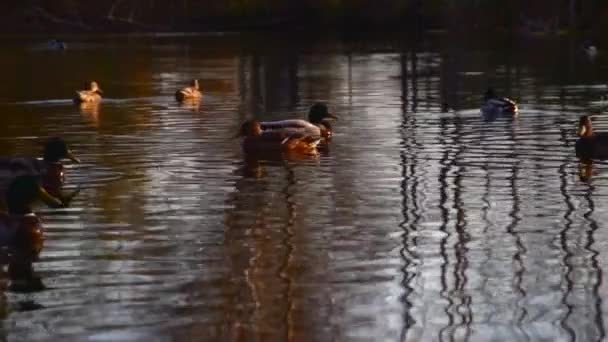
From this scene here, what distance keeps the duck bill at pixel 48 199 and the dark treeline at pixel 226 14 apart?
73760 millimetres

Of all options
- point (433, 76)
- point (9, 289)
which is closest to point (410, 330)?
point (9, 289)

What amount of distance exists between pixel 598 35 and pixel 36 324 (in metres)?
60.4

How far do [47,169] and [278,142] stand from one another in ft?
14.7

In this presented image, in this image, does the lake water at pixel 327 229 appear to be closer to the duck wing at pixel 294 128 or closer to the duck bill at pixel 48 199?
the duck bill at pixel 48 199

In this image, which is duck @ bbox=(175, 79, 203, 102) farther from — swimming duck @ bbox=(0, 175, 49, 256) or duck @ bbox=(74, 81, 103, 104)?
swimming duck @ bbox=(0, 175, 49, 256)

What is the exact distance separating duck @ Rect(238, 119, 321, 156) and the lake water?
0.58 meters

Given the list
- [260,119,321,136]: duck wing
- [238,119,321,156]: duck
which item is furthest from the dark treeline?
[238,119,321,156]: duck

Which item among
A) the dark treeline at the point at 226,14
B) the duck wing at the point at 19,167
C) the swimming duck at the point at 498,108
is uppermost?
the duck wing at the point at 19,167

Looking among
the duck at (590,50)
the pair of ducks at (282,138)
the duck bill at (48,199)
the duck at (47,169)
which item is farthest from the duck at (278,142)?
the duck at (590,50)

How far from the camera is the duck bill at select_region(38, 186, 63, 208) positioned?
44.9 feet

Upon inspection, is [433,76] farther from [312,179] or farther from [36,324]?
[36,324]

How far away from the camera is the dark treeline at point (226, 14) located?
95250mm

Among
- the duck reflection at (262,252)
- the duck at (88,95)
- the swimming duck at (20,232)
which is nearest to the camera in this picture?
the duck reflection at (262,252)

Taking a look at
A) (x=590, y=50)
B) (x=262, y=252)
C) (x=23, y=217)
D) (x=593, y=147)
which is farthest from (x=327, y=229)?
(x=590, y=50)
